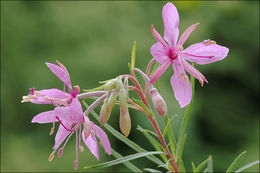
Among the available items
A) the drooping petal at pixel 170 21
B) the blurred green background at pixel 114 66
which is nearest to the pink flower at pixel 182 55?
the drooping petal at pixel 170 21

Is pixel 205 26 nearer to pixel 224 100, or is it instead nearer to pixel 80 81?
pixel 224 100

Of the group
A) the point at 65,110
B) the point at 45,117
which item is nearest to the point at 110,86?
the point at 65,110

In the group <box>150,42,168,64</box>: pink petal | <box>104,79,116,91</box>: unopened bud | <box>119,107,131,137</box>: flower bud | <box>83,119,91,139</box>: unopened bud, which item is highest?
<box>150,42,168,64</box>: pink petal

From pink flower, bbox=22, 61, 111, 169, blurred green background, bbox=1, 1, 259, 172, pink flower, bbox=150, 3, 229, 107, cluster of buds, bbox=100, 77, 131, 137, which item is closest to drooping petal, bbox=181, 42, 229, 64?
pink flower, bbox=150, 3, 229, 107

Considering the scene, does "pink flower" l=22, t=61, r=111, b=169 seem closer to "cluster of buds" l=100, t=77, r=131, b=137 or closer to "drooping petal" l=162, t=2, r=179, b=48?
"cluster of buds" l=100, t=77, r=131, b=137

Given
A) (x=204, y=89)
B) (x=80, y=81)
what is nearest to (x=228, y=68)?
(x=204, y=89)

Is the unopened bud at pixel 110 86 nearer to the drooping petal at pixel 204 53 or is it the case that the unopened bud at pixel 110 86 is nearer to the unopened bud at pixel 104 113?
the unopened bud at pixel 104 113
